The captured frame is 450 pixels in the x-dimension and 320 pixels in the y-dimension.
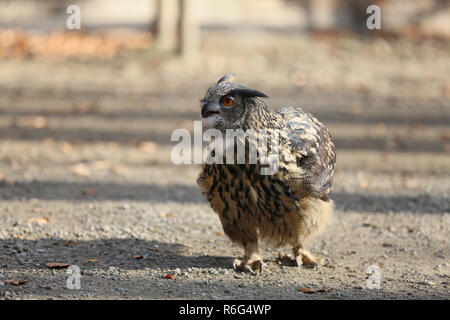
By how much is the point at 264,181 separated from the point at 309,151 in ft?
1.92

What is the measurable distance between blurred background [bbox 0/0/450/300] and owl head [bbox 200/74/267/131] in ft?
6.38

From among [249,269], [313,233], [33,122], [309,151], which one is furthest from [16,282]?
[33,122]

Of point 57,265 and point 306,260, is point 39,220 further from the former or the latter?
point 306,260

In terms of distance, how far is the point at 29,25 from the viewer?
22578 millimetres

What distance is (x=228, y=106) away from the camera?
200 inches

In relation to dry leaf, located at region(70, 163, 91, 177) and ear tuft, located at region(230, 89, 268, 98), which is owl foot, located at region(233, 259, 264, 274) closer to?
ear tuft, located at region(230, 89, 268, 98)

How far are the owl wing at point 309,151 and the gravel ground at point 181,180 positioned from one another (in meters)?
0.87

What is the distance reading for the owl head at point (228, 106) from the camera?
505 cm

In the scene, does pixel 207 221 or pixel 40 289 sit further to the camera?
pixel 207 221

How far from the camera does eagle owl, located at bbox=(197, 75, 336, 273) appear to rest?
5.11 meters

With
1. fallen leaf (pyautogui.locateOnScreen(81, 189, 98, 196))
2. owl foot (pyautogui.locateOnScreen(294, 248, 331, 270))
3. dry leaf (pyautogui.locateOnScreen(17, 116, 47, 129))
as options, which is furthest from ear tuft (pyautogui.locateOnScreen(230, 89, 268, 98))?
dry leaf (pyautogui.locateOnScreen(17, 116, 47, 129))

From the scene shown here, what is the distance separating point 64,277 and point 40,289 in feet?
1.03

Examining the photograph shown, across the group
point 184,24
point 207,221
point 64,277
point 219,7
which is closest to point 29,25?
point 219,7

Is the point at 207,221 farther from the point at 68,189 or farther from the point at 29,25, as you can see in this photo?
the point at 29,25
